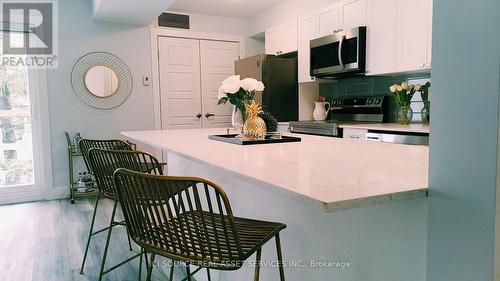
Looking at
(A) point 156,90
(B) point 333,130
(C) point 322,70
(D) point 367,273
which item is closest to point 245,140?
(D) point 367,273

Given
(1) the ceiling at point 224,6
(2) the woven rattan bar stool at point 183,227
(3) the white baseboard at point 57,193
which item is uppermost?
(1) the ceiling at point 224,6

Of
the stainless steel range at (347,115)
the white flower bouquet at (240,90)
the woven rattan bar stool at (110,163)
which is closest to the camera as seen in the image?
the woven rattan bar stool at (110,163)

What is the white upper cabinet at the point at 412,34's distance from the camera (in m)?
2.76

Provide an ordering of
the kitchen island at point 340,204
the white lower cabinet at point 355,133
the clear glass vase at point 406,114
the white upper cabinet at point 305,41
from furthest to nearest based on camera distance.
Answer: the white upper cabinet at point 305,41, the clear glass vase at point 406,114, the white lower cabinet at point 355,133, the kitchen island at point 340,204

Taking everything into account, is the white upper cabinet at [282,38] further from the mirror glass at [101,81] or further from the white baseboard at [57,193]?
the white baseboard at [57,193]

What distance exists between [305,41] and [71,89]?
9.03 feet

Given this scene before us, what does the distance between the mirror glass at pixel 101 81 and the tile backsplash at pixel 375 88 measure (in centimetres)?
257

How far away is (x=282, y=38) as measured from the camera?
4.40 m

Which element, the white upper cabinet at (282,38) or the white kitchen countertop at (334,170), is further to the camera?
the white upper cabinet at (282,38)

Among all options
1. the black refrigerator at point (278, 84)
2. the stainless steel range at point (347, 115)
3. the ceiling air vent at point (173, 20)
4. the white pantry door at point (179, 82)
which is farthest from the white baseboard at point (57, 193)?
the stainless steel range at point (347, 115)

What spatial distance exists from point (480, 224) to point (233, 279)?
140cm

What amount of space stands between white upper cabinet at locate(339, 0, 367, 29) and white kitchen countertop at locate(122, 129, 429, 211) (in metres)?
2.13

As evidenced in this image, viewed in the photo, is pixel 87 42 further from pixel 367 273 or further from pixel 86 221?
pixel 367 273

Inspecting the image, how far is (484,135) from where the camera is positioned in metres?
0.70
